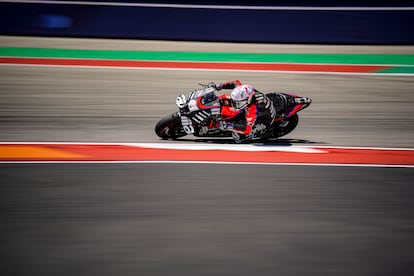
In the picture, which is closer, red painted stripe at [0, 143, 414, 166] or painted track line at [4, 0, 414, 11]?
red painted stripe at [0, 143, 414, 166]

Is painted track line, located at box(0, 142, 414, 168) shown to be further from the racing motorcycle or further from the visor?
the visor

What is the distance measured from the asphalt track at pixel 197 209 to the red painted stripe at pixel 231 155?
1.27 feet

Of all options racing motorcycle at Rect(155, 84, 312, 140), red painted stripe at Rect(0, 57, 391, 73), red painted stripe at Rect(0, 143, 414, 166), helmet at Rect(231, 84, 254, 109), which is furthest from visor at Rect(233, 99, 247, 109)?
red painted stripe at Rect(0, 57, 391, 73)

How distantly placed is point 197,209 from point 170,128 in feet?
9.92

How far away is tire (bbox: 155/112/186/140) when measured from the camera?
32.0 feet

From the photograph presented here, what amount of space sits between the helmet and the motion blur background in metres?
1.05

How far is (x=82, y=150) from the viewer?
955cm

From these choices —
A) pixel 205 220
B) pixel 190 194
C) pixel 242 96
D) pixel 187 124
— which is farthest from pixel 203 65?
pixel 205 220

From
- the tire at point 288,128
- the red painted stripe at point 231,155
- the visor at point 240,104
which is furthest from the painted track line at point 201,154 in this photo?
the visor at point 240,104

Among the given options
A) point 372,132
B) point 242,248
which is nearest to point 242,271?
point 242,248

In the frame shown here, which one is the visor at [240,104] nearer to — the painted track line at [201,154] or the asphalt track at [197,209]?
the painted track line at [201,154]

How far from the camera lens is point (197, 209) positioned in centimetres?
713

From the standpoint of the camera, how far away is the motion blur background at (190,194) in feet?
19.5

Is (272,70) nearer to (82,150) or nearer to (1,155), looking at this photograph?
(82,150)
